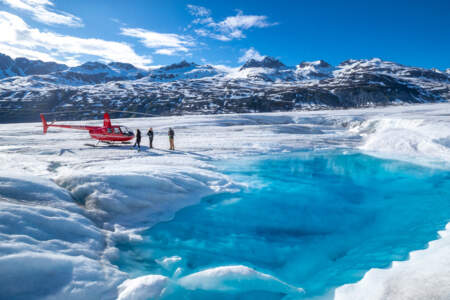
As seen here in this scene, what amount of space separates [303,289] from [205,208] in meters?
4.40

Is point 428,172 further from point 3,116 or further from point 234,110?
point 3,116

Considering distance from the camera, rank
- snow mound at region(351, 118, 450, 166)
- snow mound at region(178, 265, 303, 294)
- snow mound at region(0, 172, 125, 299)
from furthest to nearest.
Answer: snow mound at region(351, 118, 450, 166), snow mound at region(178, 265, 303, 294), snow mound at region(0, 172, 125, 299)

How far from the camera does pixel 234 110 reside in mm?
90312

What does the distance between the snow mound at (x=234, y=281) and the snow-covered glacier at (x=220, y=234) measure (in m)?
0.02

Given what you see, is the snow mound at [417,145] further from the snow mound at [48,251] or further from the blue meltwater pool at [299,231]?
the snow mound at [48,251]

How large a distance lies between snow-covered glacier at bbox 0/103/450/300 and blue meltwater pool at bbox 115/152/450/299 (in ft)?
0.13

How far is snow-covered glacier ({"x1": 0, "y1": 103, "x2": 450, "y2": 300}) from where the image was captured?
452 cm

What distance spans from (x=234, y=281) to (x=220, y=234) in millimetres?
2248

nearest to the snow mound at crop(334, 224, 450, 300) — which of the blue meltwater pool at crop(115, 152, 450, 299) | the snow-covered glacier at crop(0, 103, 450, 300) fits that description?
the snow-covered glacier at crop(0, 103, 450, 300)

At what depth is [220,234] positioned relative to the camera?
7234mm

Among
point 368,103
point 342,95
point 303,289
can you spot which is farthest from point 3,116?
point 368,103

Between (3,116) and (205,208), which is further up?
(3,116)

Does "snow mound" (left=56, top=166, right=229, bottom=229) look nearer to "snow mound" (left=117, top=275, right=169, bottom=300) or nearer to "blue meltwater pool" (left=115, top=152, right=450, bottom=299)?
"blue meltwater pool" (left=115, top=152, right=450, bottom=299)

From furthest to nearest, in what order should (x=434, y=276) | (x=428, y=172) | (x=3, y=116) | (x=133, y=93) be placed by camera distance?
(x=133, y=93) → (x=3, y=116) → (x=428, y=172) → (x=434, y=276)
